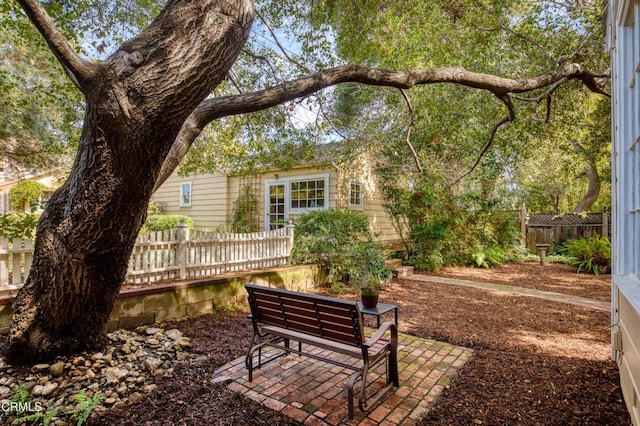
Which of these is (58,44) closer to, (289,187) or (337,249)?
(337,249)

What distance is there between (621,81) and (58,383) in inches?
213

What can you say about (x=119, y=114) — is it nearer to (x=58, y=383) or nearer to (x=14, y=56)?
(x=58, y=383)

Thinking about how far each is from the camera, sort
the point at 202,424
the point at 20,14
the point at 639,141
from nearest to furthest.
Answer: the point at 639,141
the point at 202,424
the point at 20,14

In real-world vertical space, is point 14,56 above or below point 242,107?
above

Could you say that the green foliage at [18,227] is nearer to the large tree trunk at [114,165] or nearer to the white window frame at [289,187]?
the large tree trunk at [114,165]

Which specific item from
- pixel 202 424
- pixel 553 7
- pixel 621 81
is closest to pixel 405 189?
pixel 553 7

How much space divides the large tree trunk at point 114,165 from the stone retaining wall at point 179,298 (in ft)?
3.35

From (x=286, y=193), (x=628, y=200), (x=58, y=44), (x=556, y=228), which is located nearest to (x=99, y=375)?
(x=58, y=44)

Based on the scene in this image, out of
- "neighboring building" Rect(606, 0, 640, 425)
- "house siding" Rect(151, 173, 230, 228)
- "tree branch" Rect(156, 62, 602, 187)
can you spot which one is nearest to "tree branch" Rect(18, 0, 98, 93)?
"tree branch" Rect(156, 62, 602, 187)

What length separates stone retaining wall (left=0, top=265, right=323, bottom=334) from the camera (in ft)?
13.4

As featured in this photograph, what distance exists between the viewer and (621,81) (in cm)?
287

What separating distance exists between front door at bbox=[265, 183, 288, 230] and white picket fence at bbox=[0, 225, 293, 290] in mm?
4470

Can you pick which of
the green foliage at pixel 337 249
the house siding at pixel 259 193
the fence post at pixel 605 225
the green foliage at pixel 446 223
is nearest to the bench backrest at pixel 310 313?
the green foliage at pixel 337 249

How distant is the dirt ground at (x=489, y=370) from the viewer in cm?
249
